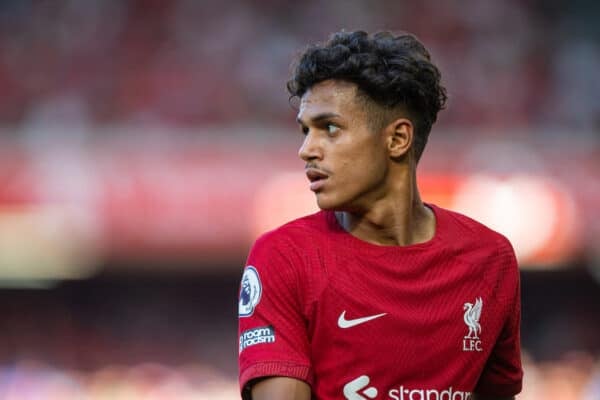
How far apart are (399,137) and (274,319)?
573 millimetres

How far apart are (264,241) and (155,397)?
561cm

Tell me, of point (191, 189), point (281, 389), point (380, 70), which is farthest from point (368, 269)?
point (191, 189)

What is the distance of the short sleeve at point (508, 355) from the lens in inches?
117

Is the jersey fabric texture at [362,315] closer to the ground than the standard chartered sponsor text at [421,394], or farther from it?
farther from it

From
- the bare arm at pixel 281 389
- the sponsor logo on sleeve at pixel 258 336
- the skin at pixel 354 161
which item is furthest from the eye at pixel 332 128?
Result: the bare arm at pixel 281 389

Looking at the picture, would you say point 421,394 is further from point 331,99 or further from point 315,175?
point 331,99

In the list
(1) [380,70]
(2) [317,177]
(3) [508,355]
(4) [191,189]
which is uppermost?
(4) [191,189]

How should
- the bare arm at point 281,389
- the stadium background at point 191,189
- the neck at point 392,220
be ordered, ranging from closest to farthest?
the bare arm at point 281,389, the neck at point 392,220, the stadium background at point 191,189

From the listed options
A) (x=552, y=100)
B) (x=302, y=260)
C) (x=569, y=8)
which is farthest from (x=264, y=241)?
(x=569, y=8)

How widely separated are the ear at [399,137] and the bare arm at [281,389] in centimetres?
64

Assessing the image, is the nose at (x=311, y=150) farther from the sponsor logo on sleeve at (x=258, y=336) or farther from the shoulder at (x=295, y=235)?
the sponsor logo on sleeve at (x=258, y=336)

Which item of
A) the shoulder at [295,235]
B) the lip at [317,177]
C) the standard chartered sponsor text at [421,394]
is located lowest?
the standard chartered sponsor text at [421,394]

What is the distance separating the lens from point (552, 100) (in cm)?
889

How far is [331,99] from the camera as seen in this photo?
9.11 ft
